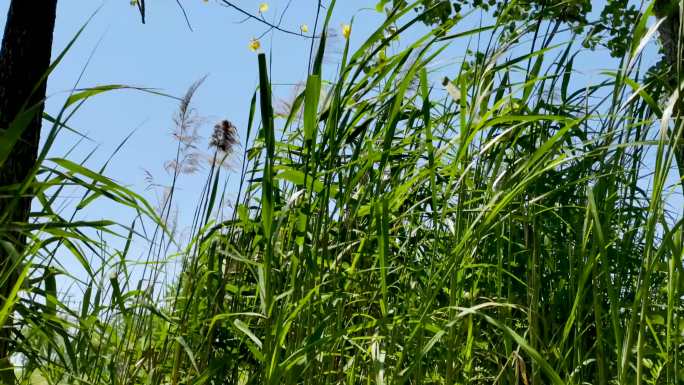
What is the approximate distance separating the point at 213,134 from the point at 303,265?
56 cm

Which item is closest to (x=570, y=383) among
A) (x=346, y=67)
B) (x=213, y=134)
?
(x=346, y=67)

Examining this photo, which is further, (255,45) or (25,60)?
(255,45)

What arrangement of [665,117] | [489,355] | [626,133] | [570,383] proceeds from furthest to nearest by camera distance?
1. [489,355]
2. [626,133]
3. [570,383]
4. [665,117]

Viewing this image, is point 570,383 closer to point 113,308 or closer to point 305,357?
point 305,357

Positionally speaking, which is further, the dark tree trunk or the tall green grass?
the dark tree trunk

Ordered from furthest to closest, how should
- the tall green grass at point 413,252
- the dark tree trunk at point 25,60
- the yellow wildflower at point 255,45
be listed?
1. the yellow wildflower at point 255,45
2. the dark tree trunk at point 25,60
3. the tall green grass at point 413,252

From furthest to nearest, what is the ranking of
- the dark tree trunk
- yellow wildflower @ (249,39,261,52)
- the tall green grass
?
yellow wildflower @ (249,39,261,52)
the dark tree trunk
the tall green grass

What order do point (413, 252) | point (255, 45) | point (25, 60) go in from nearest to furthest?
point (413, 252), point (25, 60), point (255, 45)

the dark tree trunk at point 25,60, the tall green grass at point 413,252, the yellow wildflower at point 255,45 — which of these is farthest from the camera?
the yellow wildflower at point 255,45

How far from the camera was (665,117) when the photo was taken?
Answer: 3.10 feet

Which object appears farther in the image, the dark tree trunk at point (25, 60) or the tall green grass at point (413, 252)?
the dark tree trunk at point (25, 60)

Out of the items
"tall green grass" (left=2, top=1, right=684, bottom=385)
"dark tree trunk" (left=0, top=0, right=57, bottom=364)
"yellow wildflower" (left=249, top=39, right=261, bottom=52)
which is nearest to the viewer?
"tall green grass" (left=2, top=1, right=684, bottom=385)

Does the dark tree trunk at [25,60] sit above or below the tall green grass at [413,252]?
above

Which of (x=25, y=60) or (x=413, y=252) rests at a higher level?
(x=25, y=60)
